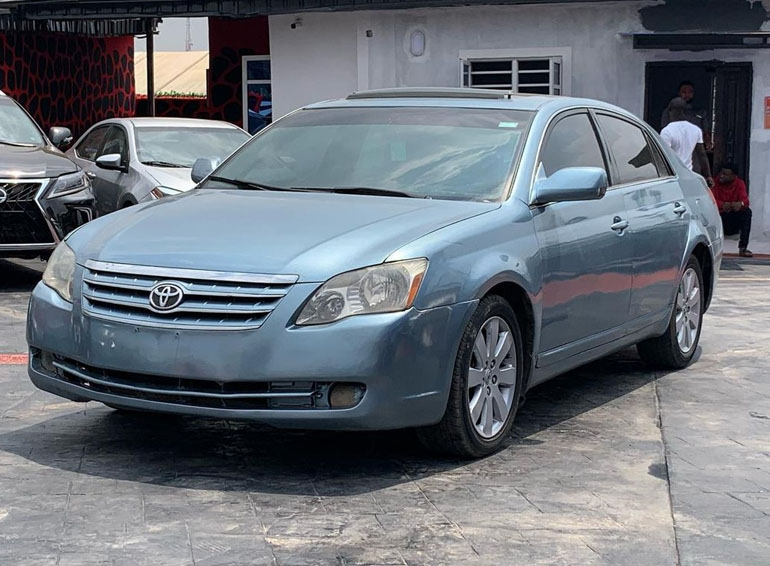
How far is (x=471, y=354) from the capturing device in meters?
5.70

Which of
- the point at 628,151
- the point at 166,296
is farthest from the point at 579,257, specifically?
the point at 166,296

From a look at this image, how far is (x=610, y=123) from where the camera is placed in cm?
760

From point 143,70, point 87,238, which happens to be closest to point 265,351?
point 87,238

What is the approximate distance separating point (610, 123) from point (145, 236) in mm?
2958

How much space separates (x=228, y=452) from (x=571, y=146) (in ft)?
7.88

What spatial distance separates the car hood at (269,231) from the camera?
5.39 metres

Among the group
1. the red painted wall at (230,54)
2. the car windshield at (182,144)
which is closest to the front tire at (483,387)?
the car windshield at (182,144)

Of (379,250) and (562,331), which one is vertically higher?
(379,250)

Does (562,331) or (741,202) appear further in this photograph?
(741,202)

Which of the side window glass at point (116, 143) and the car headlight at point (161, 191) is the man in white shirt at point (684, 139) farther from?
the side window glass at point (116, 143)

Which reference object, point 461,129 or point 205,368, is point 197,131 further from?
Result: point 205,368

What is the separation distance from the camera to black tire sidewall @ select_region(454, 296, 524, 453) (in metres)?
5.64

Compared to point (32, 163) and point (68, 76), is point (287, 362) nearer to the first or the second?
point (32, 163)

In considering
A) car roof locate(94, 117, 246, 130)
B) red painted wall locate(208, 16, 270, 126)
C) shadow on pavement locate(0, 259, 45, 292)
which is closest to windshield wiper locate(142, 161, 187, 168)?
car roof locate(94, 117, 246, 130)
